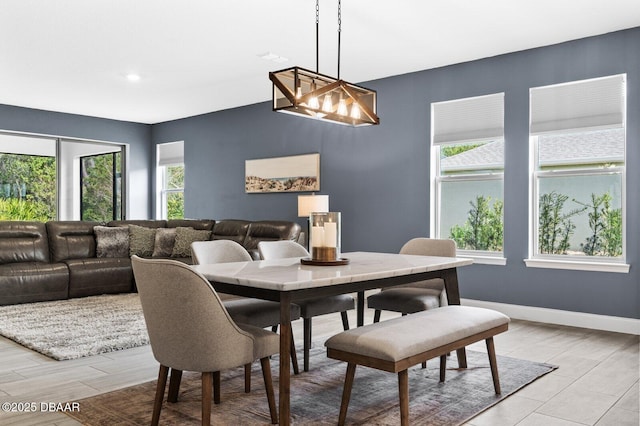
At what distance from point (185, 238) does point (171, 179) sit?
253 centimetres

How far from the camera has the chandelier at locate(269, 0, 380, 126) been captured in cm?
292

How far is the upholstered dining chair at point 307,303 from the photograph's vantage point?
3166 mm

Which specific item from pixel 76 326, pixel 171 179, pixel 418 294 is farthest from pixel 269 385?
pixel 171 179

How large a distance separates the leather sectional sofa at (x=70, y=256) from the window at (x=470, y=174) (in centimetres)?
179

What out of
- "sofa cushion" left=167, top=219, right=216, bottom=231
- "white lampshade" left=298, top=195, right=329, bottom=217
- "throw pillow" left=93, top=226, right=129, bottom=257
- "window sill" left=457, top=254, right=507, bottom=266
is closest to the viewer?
"window sill" left=457, top=254, right=507, bottom=266

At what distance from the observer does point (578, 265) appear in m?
4.64

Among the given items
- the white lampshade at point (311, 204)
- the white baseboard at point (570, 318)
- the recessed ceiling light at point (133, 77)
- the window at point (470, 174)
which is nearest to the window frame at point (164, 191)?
the recessed ceiling light at point (133, 77)

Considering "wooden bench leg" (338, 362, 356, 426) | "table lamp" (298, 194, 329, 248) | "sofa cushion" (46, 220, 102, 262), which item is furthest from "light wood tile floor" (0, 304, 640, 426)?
"sofa cushion" (46, 220, 102, 262)

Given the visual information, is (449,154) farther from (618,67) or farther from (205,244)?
(205,244)

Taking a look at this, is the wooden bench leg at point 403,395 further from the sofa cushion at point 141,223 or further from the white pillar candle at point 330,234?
the sofa cushion at point 141,223

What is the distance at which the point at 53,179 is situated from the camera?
26.5 feet

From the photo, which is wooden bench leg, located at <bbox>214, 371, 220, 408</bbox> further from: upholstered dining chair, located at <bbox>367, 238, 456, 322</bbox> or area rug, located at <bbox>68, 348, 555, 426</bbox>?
upholstered dining chair, located at <bbox>367, 238, 456, 322</bbox>

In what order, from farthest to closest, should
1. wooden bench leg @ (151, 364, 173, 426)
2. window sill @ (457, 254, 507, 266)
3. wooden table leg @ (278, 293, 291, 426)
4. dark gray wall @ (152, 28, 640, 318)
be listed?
1. window sill @ (457, 254, 507, 266)
2. dark gray wall @ (152, 28, 640, 318)
3. wooden bench leg @ (151, 364, 173, 426)
4. wooden table leg @ (278, 293, 291, 426)

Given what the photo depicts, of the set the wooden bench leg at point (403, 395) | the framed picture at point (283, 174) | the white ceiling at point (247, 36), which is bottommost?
the wooden bench leg at point (403, 395)
